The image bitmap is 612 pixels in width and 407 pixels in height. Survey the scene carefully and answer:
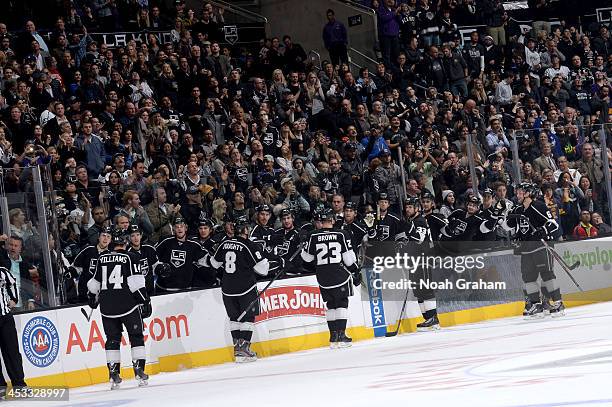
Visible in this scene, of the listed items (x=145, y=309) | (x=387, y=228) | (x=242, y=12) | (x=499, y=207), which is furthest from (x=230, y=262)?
(x=242, y=12)

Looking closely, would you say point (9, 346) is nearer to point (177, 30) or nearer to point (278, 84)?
point (278, 84)

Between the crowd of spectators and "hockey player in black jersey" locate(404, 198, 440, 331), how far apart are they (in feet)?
1.05

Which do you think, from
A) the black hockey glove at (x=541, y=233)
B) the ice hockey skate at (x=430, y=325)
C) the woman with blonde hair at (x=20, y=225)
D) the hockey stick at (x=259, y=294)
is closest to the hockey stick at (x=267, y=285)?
the hockey stick at (x=259, y=294)

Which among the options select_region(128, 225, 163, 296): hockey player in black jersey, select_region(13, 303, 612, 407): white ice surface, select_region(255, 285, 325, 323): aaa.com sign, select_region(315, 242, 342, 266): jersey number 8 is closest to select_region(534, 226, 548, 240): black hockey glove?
select_region(13, 303, 612, 407): white ice surface

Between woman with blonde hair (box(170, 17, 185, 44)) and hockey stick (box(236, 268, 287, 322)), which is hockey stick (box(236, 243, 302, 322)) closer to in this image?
hockey stick (box(236, 268, 287, 322))

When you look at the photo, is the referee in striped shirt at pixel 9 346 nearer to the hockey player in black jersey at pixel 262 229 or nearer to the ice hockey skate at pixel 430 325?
the hockey player in black jersey at pixel 262 229

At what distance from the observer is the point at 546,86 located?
23.8 metres

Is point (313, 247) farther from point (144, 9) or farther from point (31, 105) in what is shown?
point (144, 9)

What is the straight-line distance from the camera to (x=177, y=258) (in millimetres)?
15219

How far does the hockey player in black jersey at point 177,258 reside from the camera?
15.2 m

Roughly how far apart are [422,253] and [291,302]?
212cm

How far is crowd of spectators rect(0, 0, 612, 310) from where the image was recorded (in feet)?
51.1

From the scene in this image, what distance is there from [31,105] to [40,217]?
3.56m

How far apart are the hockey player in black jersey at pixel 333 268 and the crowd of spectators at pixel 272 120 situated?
0.94 m
